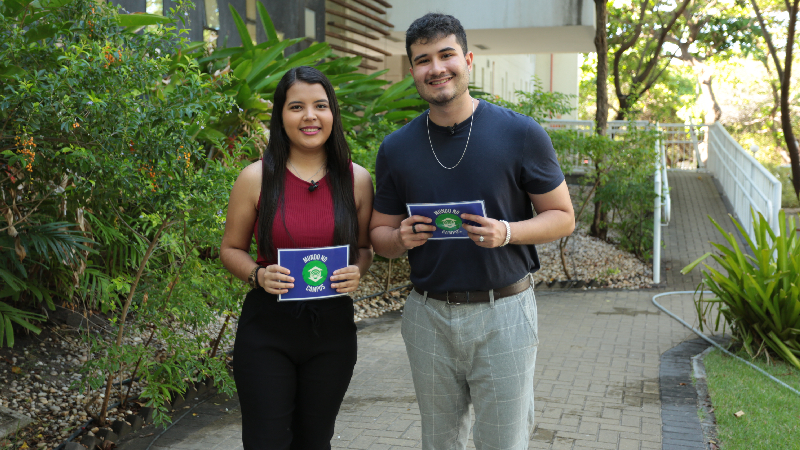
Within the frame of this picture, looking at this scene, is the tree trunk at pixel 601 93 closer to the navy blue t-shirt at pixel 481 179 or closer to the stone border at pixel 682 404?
the stone border at pixel 682 404

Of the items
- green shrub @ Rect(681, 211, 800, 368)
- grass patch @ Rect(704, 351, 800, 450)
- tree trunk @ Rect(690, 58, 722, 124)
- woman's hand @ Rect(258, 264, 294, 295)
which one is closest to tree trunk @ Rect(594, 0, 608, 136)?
green shrub @ Rect(681, 211, 800, 368)

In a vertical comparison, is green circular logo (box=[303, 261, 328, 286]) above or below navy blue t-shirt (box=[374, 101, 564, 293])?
below

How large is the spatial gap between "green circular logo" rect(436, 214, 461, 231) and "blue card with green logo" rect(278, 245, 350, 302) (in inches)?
13.4

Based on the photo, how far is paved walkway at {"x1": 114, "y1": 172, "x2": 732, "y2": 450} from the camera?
4191 mm

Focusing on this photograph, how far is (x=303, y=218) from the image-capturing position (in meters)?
2.54

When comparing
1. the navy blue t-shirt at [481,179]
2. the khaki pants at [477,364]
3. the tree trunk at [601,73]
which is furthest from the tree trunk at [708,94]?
the khaki pants at [477,364]

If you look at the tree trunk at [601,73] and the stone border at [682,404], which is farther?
the tree trunk at [601,73]

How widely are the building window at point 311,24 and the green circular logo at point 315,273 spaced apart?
10.4 meters

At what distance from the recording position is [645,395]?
5.10 metres

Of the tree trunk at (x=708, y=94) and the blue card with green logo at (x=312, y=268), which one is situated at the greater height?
the tree trunk at (x=708, y=94)

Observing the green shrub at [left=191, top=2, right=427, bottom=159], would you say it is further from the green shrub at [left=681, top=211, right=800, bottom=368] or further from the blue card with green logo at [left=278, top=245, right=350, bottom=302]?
the green shrub at [left=681, top=211, right=800, bottom=368]

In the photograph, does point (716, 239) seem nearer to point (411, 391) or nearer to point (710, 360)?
point (710, 360)

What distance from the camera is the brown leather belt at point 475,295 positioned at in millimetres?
2434

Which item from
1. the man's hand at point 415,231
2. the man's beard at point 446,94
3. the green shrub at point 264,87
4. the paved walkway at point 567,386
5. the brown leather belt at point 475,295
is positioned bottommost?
the paved walkway at point 567,386
